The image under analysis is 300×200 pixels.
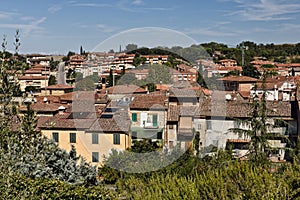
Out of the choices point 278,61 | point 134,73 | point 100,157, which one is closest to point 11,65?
point 100,157

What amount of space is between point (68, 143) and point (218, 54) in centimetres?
5057

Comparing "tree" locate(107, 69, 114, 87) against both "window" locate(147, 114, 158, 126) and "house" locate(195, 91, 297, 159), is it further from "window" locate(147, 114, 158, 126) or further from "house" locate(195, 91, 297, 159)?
"house" locate(195, 91, 297, 159)

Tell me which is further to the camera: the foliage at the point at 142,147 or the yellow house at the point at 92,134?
the yellow house at the point at 92,134

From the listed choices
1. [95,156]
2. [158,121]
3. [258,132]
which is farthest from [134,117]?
[258,132]

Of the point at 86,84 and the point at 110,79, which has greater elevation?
the point at 110,79

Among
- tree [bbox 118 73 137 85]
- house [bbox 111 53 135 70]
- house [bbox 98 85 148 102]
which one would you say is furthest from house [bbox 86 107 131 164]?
house [bbox 111 53 135 70]

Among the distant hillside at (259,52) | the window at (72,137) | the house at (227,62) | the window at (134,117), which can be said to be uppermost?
the distant hillside at (259,52)

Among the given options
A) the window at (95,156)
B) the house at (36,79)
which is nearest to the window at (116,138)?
the window at (95,156)

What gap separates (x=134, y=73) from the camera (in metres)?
26.9

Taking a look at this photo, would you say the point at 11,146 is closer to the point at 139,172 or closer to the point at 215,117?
the point at 139,172

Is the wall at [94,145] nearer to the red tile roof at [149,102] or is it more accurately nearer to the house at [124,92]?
the red tile roof at [149,102]

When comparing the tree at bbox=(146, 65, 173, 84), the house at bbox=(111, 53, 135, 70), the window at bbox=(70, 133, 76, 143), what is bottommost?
the window at bbox=(70, 133, 76, 143)

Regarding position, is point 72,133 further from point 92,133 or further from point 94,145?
point 94,145

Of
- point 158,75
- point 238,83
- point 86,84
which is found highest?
point 158,75
